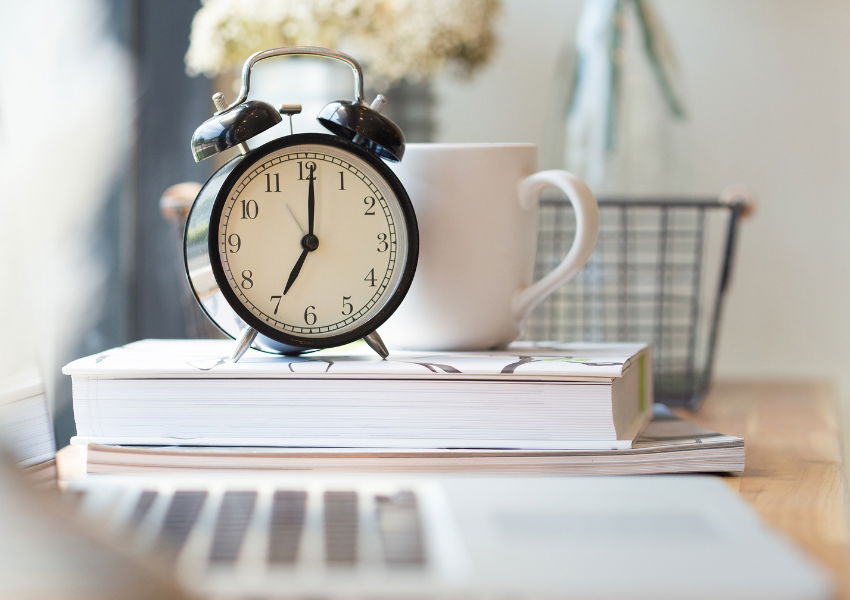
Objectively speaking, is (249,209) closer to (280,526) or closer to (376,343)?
(376,343)

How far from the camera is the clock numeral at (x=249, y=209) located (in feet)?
2.12

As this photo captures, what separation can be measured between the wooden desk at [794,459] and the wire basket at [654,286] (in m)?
0.06

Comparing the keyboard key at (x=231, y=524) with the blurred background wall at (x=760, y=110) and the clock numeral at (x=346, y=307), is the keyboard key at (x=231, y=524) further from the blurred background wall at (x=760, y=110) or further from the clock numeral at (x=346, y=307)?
the blurred background wall at (x=760, y=110)

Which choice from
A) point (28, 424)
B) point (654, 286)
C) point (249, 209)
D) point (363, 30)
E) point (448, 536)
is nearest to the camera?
point (448, 536)

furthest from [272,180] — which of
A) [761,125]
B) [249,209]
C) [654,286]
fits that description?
[761,125]

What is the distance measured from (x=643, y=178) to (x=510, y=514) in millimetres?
887

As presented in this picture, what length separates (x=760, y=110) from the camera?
1.55 meters

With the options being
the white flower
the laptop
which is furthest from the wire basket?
the laptop

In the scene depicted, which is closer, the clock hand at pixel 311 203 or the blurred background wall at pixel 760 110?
the clock hand at pixel 311 203

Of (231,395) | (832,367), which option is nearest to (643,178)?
(832,367)

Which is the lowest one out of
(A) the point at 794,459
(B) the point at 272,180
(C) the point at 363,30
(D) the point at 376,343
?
(A) the point at 794,459

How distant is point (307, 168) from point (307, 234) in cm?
4

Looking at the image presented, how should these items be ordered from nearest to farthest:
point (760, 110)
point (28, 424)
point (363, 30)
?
point (28, 424) → point (363, 30) → point (760, 110)

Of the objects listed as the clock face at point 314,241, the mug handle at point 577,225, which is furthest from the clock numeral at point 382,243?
the mug handle at point 577,225
